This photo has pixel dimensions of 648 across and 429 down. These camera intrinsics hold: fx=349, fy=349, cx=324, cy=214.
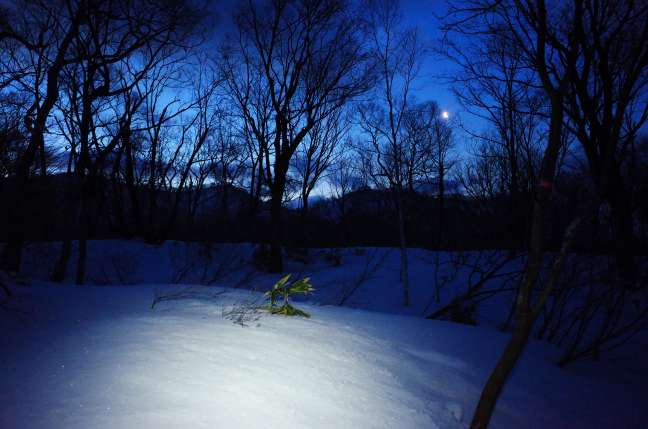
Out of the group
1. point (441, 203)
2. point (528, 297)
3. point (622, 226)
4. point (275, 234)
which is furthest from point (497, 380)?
point (441, 203)

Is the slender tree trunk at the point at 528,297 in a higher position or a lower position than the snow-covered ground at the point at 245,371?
higher

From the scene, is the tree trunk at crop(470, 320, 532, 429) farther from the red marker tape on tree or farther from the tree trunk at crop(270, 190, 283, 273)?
the tree trunk at crop(270, 190, 283, 273)

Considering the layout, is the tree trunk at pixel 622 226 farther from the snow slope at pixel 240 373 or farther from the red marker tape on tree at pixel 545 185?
the red marker tape on tree at pixel 545 185

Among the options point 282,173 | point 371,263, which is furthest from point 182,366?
point 371,263

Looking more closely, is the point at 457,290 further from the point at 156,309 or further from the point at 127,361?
the point at 127,361

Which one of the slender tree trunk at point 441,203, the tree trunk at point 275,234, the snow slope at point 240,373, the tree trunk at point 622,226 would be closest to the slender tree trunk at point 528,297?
the snow slope at point 240,373

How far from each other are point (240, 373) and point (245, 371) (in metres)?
0.03

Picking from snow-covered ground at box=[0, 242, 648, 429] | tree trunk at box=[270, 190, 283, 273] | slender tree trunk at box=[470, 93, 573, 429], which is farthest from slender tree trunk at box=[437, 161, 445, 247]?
slender tree trunk at box=[470, 93, 573, 429]

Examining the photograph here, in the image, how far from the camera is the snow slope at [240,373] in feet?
3.89

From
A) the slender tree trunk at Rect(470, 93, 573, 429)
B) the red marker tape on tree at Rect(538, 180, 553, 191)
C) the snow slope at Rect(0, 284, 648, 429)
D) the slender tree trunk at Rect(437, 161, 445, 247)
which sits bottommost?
the snow slope at Rect(0, 284, 648, 429)

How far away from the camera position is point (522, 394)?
2.36m

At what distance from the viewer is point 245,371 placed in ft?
5.10

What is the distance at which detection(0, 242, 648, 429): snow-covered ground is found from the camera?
1193mm

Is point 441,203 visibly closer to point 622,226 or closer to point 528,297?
point 622,226
